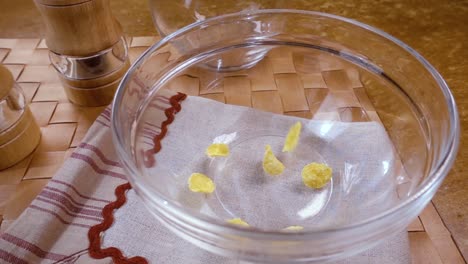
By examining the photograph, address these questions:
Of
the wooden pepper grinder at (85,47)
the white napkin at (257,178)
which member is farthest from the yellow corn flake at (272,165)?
the wooden pepper grinder at (85,47)

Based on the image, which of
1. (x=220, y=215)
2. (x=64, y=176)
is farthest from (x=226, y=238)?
(x=64, y=176)

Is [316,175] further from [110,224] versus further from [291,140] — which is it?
[110,224]

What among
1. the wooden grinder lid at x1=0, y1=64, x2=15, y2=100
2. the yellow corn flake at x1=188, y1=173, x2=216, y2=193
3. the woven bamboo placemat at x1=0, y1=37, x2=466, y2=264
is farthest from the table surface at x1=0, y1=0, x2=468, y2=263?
the yellow corn flake at x1=188, y1=173, x2=216, y2=193

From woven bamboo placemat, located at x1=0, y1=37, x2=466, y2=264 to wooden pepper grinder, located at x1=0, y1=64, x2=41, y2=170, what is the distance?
0.05 feet

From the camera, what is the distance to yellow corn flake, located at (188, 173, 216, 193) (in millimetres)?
577

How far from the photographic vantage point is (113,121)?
0.47 meters

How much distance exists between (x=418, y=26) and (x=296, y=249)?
2.39 feet

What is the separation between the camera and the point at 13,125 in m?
0.64

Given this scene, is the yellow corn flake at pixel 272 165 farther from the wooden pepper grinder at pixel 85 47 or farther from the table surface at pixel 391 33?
the wooden pepper grinder at pixel 85 47

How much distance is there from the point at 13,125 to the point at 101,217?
0.67 feet

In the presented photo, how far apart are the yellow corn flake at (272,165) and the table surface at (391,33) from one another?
0.62ft

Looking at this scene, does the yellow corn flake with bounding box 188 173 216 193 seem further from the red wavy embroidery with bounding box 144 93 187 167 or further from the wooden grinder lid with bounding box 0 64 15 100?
the wooden grinder lid with bounding box 0 64 15 100

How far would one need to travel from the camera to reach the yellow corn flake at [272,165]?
600mm

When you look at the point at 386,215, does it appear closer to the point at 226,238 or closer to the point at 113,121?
the point at 226,238
